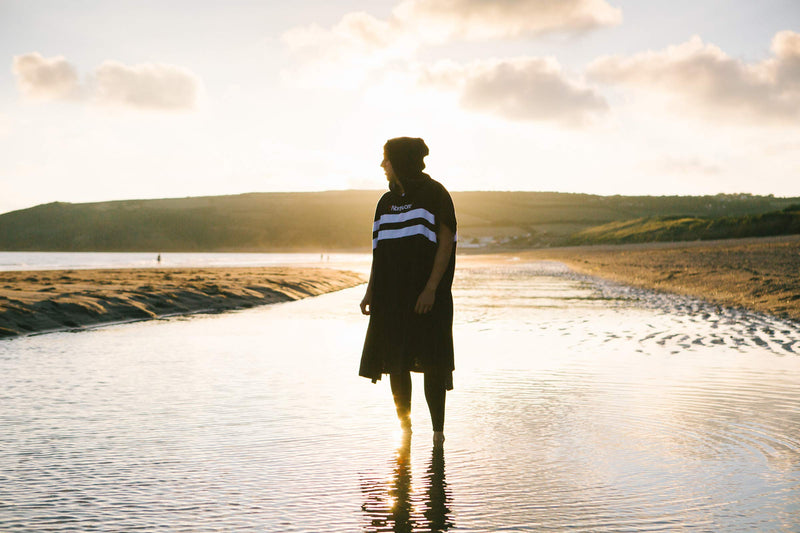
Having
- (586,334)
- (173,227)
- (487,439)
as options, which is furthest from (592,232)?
(487,439)

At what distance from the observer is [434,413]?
6230 millimetres

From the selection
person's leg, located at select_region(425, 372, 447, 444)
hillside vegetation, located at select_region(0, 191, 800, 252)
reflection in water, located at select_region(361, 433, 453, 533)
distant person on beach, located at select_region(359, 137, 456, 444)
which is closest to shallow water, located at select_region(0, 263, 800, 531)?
reflection in water, located at select_region(361, 433, 453, 533)

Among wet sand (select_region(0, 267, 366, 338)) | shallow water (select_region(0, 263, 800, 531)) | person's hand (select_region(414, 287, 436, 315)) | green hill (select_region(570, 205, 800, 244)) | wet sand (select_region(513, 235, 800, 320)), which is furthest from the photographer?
green hill (select_region(570, 205, 800, 244))

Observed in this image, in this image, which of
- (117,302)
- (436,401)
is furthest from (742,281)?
(436,401)

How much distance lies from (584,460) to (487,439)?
2.96 feet

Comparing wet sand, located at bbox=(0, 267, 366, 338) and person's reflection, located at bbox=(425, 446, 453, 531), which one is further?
wet sand, located at bbox=(0, 267, 366, 338)

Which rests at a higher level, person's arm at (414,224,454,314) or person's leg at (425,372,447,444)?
person's arm at (414,224,454,314)

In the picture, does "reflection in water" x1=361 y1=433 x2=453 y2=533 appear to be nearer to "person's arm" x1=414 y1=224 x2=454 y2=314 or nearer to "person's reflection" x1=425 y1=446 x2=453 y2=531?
"person's reflection" x1=425 y1=446 x2=453 y2=531

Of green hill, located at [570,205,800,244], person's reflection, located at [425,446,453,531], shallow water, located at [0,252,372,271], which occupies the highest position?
green hill, located at [570,205,800,244]

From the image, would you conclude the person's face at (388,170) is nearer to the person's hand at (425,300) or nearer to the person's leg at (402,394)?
the person's hand at (425,300)

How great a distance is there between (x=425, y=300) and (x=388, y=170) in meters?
1.10

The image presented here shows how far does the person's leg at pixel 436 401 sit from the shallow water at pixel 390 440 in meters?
0.14

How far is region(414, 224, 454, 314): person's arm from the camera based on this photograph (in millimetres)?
6125

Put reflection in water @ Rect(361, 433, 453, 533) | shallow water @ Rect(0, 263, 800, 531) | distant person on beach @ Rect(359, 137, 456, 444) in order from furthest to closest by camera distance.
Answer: distant person on beach @ Rect(359, 137, 456, 444) → shallow water @ Rect(0, 263, 800, 531) → reflection in water @ Rect(361, 433, 453, 533)
